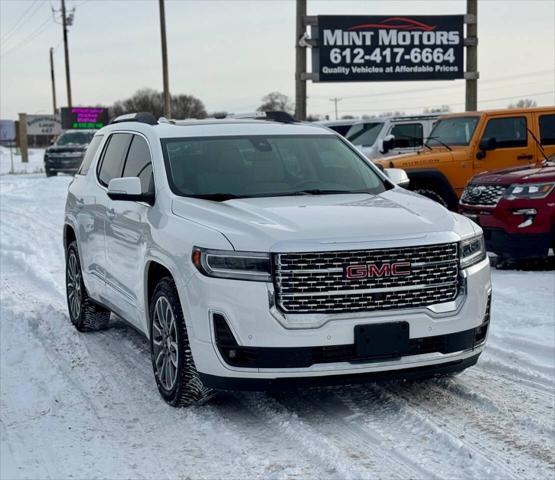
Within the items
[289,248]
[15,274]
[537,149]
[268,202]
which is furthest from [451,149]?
[289,248]

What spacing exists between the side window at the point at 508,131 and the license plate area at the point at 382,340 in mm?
8780

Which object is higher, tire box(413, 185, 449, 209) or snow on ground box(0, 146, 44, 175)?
tire box(413, 185, 449, 209)

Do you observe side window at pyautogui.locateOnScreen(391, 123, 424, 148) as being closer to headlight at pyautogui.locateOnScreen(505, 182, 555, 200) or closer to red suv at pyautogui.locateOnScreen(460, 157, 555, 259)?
red suv at pyautogui.locateOnScreen(460, 157, 555, 259)

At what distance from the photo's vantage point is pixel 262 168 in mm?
6203

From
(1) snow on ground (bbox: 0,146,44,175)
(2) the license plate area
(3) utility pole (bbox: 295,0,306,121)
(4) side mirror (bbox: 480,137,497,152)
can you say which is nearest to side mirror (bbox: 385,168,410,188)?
(2) the license plate area

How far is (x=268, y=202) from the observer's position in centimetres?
562

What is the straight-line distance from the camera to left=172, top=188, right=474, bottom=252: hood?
4801mm

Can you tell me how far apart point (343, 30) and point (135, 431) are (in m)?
18.7

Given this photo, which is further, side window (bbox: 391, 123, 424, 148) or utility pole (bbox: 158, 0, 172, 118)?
utility pole (bbox: 158, 0, 172, 118)

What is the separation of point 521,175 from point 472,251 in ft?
17.3

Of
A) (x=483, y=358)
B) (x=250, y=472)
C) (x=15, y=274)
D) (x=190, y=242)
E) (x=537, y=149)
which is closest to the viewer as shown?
(x=250, y=472)

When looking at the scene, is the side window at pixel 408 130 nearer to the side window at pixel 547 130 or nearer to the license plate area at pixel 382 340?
the side window at pixel 547 130

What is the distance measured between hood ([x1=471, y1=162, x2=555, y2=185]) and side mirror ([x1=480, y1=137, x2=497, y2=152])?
190 cm

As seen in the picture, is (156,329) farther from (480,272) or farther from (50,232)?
(50,232)
